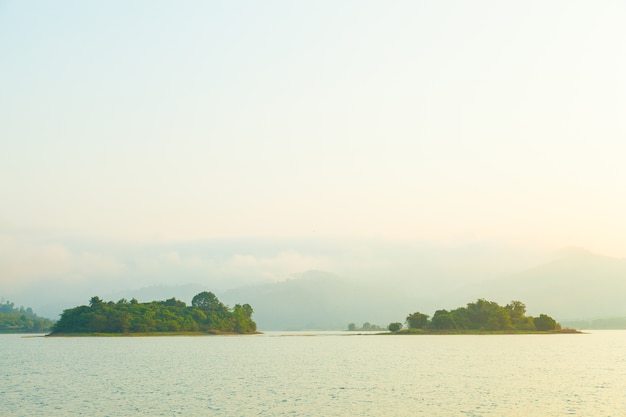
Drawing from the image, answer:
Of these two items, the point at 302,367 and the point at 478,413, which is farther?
the point at 302,367

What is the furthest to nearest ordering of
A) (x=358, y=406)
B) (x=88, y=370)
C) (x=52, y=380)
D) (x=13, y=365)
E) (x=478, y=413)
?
(x=13, y=365), (x=88, y=370), (x=52, y=380), (x=358, y=406), (x=478, y=413)

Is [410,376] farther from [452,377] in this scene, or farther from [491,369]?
[491,369]

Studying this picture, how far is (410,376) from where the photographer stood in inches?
3595

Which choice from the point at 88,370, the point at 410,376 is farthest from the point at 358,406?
the point at 88,370

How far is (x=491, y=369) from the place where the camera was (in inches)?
4060

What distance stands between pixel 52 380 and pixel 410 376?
52.1 metres

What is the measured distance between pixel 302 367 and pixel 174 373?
24084 millimetres

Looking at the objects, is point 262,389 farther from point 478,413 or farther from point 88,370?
point 88,370

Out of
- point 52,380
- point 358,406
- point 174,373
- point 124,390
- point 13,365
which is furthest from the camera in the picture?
point 13,365

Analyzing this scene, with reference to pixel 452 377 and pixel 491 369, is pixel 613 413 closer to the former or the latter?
pixel 452 377

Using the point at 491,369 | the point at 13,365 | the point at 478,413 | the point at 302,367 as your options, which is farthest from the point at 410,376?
the point at 13,365

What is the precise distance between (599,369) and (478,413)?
59428 mm

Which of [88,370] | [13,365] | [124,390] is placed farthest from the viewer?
[13,365]

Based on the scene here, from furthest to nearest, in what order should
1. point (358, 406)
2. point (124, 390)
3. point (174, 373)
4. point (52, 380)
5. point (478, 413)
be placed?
point (174, 373), point (52, 380), point (124, 390), point (358, 406), point (478, 413)
